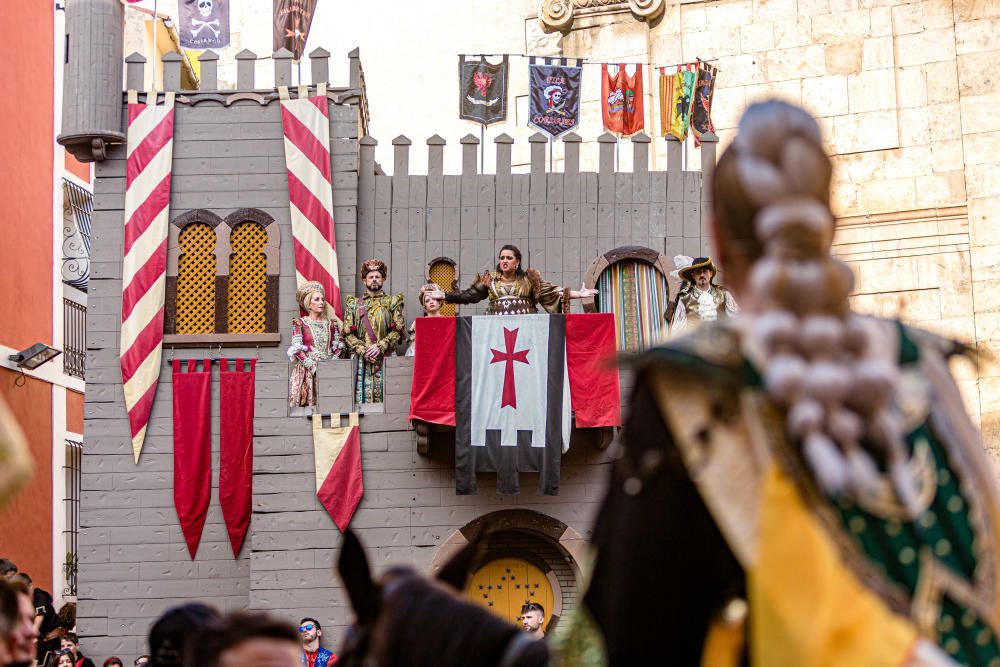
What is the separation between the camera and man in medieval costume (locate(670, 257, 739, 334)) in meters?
17.5

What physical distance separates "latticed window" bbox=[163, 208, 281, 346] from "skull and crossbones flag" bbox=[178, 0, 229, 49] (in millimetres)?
2853

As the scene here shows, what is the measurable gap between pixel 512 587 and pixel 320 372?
3.57 m

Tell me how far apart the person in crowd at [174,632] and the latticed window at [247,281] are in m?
15.6

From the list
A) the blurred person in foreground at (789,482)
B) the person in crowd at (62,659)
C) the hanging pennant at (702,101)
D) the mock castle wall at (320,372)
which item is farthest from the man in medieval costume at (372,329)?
the blurred person in foreground at (789,482)

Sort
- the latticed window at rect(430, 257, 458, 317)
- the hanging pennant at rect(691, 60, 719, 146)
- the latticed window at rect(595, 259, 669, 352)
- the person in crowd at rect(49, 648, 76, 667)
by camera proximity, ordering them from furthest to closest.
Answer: the hanging pennant at rect(691, 60, 719, 146)
the latticed window at rect(430, 257, 458, 317)
the latticed window at rect(595, 259, 669, 352)
the person in crowd at rect(49, 648, 76, 667)

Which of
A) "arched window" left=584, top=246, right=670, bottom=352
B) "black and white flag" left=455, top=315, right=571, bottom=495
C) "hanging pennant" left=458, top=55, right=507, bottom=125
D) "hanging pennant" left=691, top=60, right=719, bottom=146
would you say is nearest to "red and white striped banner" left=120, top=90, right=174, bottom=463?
"hanging pennant" left=458, top=55, right=507, bottom=125

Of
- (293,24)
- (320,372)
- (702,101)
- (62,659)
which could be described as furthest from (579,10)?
(62,659)

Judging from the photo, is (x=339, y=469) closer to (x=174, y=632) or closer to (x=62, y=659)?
(x=62, y=659)

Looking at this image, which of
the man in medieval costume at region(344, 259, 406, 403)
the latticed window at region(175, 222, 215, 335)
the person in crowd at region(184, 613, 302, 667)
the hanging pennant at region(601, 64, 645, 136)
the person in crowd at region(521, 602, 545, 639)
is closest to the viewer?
the person in crowd at region(184, 613, 302, 667)

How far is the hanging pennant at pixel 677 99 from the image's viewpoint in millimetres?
22625

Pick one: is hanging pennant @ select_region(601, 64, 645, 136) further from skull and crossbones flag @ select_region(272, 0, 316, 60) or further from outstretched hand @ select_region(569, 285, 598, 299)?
outstretched hand @ select_region(569, 285, 598, 299)

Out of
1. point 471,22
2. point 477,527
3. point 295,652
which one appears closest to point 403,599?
point 295,652

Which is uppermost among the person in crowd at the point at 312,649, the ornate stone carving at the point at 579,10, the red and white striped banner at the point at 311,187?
the ornate stone carving at the point at 579,10

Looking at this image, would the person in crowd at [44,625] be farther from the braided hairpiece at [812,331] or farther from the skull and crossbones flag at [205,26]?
the braided hairpiece at [812,331]
